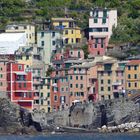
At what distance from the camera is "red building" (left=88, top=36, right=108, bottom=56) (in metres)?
121

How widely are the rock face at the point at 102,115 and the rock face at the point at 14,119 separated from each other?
0.66m

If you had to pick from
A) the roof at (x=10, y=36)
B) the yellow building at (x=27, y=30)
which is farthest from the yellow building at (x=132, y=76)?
the yellow building at (x=27, y=30)

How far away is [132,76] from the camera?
115m

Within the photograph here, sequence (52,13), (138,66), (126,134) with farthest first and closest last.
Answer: (52,13) → (138,66) → (126,134)

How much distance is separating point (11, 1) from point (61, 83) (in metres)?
17.8

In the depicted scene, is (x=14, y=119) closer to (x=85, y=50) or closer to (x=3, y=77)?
(x=3, y=77)

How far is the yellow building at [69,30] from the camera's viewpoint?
124 metres

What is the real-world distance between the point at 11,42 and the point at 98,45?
6.18 metres

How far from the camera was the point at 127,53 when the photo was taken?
119 m

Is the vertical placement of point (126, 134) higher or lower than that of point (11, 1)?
lower

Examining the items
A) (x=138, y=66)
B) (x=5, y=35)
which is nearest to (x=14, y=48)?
(x=5, y=35)

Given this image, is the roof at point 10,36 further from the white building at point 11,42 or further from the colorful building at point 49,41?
the colorful building at point 49,41

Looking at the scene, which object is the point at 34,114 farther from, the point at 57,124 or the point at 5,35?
the point at 5,35

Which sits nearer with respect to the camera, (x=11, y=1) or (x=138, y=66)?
(x=138, y=66)
